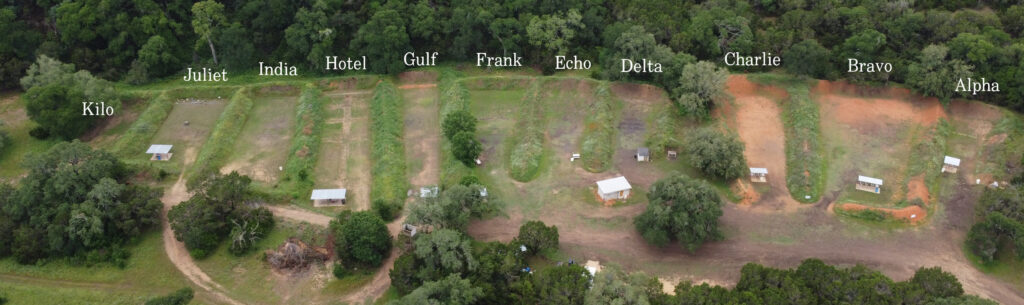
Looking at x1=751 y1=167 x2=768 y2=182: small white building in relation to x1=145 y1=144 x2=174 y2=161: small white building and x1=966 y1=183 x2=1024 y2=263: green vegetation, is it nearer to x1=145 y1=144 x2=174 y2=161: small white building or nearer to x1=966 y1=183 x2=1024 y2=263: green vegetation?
x1=966 y1=183 x2=1024 y2=263: green vegetation

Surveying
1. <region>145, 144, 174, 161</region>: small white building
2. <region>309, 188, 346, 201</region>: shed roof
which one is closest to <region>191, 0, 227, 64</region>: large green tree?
<region>145, 144, 174, 161</region>: small white building

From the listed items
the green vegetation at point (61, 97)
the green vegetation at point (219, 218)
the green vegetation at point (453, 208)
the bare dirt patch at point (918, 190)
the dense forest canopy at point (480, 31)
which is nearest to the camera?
the green vegetation at point (453, 208)

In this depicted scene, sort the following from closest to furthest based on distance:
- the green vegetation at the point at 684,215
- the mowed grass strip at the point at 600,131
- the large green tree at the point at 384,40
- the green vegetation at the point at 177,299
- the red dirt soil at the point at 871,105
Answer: the green vegetation at the point at 177,299, the green vegetation at the point at 684,215, the mowed grass strip at the point at 600,131, the red dirt soil at the point at 871,105, the large green tree at the point at 384,40

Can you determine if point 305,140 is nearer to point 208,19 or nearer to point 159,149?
point 159,149

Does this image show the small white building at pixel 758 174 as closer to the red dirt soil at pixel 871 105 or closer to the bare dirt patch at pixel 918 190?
the bare dirt patch at pixel 918 190

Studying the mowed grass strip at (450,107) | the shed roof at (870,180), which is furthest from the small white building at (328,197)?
the shed roof at (870,180)

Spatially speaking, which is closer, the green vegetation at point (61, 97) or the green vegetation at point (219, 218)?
the green vegetation at point (219, 218)
